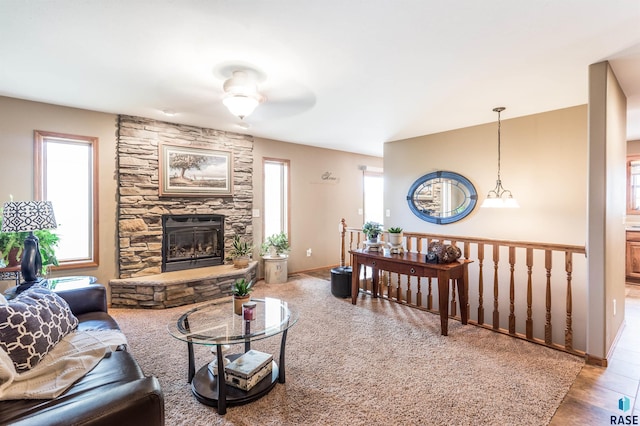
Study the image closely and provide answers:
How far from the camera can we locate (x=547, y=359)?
2600 mm

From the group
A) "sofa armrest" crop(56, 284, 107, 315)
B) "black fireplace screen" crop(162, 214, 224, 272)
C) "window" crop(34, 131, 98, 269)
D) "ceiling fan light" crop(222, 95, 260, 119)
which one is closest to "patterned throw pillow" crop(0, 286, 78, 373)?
"sofa armrest" crop(56, 284, 107, 315)

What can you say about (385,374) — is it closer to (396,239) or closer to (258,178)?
(396,239)

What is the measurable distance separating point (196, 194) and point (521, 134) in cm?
461

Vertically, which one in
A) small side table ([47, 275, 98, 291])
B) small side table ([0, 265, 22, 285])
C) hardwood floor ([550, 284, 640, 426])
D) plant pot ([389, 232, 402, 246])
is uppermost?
plant pot ([389, 232, 402, 246])

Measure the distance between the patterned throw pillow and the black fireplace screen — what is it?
2391mm

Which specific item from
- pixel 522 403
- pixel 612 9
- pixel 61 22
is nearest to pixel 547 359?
pixel 522 403

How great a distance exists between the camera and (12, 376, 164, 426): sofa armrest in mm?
1091

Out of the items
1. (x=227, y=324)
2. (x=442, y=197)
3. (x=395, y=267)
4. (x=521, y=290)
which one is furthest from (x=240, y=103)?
(x=521, y=290)

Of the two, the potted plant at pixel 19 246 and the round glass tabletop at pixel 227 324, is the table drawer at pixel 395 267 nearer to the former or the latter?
the round glass tabletop at pixel 227 324

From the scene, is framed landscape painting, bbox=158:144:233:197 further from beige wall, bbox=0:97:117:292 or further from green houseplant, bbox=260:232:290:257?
green houseplant, bbox=260:232:290:257

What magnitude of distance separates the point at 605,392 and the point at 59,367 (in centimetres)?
345

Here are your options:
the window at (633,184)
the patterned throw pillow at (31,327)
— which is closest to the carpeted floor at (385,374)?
the patterned throw pillow at (31,327)

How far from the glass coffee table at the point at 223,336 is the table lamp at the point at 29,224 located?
1.60 meters

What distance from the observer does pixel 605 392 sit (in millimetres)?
2164
